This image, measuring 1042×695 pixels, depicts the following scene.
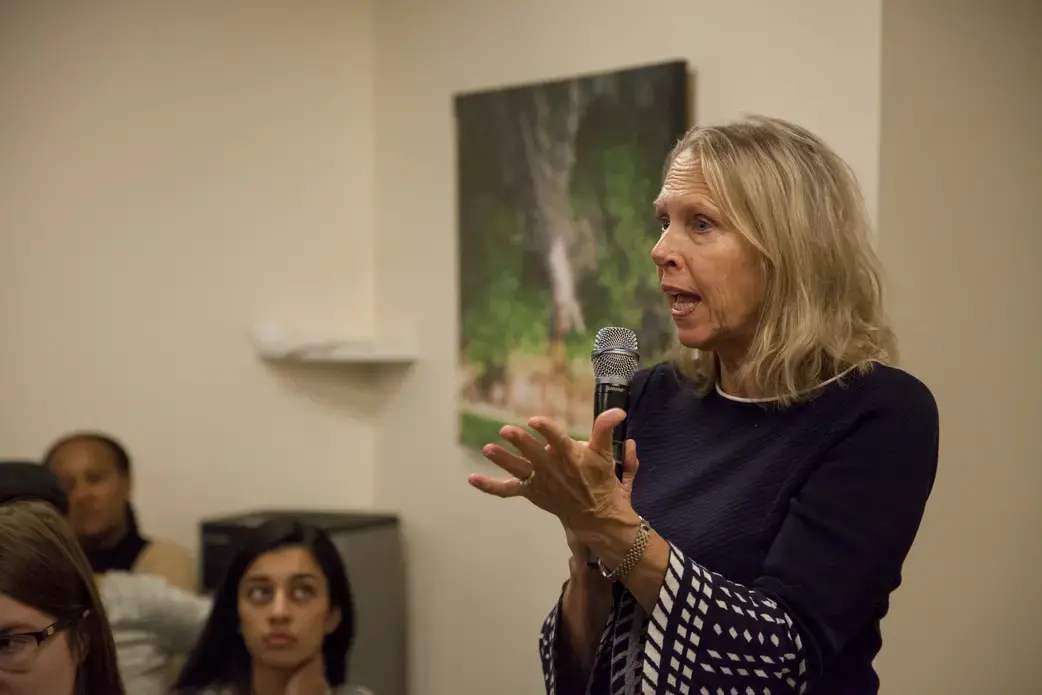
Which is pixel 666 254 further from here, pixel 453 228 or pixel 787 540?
pixel 453 228

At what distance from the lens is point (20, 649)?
1892mm

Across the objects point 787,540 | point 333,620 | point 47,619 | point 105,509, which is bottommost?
point 333,620

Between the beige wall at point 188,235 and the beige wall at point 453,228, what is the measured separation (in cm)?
15

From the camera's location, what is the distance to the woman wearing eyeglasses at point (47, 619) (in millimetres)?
1895

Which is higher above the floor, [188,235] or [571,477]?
[188,235]

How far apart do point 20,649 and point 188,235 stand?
2.34m

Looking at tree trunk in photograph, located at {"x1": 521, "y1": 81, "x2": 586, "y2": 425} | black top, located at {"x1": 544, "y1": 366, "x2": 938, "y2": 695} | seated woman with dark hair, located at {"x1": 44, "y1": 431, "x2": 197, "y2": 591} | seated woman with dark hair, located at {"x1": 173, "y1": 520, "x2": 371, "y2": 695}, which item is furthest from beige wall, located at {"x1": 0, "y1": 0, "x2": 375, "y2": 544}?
black top, located at {"x1": 544, "y1": 366, "x2": 938, "y2": 695}

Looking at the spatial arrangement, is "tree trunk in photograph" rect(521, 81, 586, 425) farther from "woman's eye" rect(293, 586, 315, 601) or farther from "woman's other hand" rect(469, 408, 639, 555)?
"woman's other hand" rect(469, 408, 639, 555)

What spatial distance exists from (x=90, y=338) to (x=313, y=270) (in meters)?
0.78

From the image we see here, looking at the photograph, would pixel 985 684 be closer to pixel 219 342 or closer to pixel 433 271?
pixel 433 271

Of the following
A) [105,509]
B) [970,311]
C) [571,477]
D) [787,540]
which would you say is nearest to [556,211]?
[970,311]

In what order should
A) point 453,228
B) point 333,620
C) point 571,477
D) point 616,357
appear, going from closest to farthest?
point 571,477 → point 616,357 → point 333,620 → point 453,228

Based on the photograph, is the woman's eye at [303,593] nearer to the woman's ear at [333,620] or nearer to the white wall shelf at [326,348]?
the woman's ear at [333,620]

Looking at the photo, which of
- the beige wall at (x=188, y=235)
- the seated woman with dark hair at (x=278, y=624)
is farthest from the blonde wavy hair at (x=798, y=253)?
the beige wall at (x=188, y=235)
